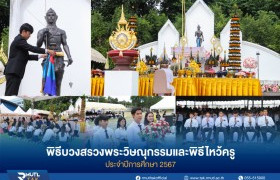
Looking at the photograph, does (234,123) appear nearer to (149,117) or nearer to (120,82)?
(149,117)

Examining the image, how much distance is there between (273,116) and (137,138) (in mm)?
1605

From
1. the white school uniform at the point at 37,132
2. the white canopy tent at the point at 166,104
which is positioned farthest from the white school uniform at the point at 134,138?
the white school uniform at the point at 37,132

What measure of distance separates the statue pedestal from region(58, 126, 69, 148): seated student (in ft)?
12.7

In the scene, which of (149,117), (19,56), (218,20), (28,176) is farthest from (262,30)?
(28,176)

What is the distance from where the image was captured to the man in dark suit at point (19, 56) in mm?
10093

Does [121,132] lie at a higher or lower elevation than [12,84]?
lower

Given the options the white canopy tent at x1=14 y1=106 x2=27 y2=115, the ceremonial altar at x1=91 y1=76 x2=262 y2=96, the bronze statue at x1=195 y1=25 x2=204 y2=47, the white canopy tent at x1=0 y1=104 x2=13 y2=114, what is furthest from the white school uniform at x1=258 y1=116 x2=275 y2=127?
the bronze statue at x1=195 y1=25 x2=204 y2=47

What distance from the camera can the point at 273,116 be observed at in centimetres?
783

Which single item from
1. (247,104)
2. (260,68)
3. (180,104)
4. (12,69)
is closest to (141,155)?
(180,104)

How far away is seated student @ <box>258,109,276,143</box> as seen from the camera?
7.67m

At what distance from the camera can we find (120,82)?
11.8m

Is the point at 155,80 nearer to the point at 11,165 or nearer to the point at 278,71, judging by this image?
the point at 11,165

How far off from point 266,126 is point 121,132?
1657mm

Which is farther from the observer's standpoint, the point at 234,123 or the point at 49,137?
the point at 234,123
